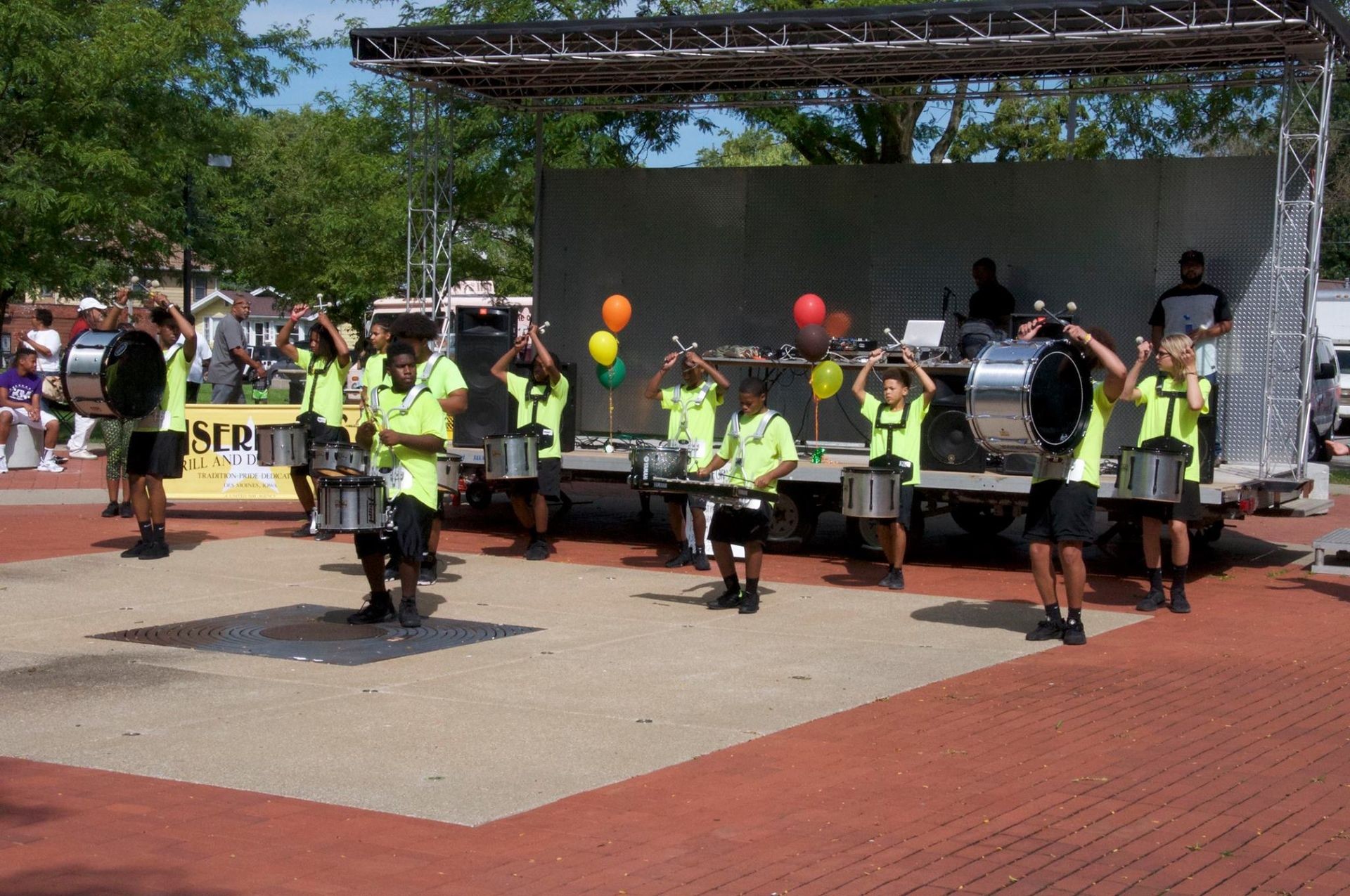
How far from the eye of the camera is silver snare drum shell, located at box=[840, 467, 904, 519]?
40.0ft

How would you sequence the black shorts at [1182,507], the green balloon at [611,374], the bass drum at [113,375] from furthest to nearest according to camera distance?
the green balloon at [611,374] < the bass drum at [113,375] < the black shorts at [1182,507]

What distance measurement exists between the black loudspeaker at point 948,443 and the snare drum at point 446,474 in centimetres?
515

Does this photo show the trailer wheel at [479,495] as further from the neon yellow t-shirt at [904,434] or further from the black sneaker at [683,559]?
the neon yellow t-shirt at [904,434]

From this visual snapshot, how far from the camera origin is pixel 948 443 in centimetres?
1448

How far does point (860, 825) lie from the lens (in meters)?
6.21

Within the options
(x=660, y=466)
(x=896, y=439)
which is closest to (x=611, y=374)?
(x=896, y=439)

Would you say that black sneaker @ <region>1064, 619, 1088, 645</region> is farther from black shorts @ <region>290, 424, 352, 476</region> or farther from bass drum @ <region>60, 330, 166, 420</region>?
bass drum @ <region>60, 330, 166, 420</region>

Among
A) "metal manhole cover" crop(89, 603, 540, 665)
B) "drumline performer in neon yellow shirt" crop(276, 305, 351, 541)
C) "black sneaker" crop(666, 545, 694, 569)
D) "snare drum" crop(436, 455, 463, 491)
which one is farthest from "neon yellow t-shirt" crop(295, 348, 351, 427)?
"snare drum" crop(436, 455, 463, 491)

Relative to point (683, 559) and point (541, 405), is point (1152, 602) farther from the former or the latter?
point (541, 405)

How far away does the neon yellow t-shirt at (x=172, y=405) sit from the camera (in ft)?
41.4

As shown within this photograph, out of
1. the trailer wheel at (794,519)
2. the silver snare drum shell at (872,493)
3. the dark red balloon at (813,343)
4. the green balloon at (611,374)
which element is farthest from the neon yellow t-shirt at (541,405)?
the green balloon at (611,374)

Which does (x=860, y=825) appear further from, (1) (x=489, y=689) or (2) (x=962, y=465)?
(2) (x=962, y=465)

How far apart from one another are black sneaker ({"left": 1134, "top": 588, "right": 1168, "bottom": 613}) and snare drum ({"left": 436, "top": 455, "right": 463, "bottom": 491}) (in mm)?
5130

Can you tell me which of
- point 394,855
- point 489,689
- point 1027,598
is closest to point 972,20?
point 1027,598
